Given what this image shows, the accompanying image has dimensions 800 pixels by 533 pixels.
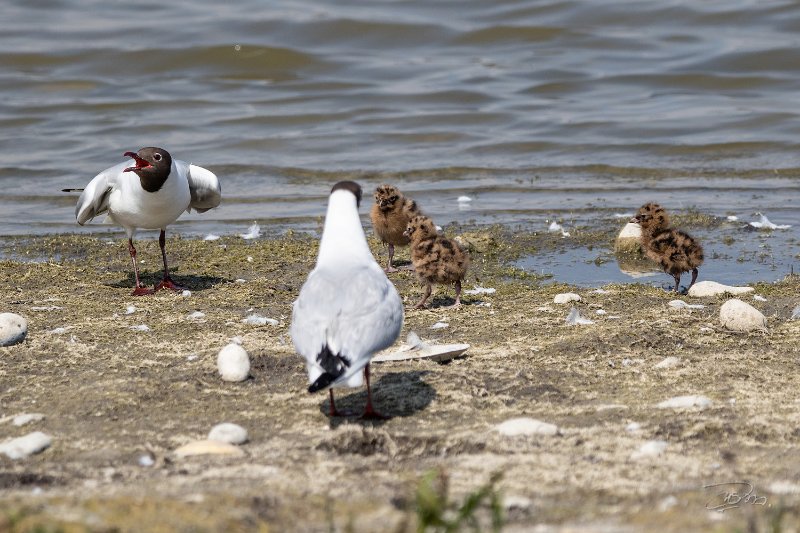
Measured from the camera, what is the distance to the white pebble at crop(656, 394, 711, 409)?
18.0 ft

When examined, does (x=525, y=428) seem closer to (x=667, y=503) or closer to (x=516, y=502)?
(x=516, y=502)

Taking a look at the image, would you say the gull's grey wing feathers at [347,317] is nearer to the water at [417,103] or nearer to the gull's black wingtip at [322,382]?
the gull's black wingtip at [322,382]

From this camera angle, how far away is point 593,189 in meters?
13.7

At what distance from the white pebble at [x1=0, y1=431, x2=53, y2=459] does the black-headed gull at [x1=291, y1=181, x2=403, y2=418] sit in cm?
122

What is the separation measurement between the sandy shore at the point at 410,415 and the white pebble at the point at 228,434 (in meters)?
0.09

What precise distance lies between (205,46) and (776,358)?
16.7 meters

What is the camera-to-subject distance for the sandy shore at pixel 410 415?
155 inches

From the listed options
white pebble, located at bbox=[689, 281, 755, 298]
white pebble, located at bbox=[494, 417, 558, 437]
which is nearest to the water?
white pebble, located at bbox=[689, 281, 755, 298]

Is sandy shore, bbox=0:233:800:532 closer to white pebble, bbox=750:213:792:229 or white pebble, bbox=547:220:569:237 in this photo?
white pebble, bbox=547:220:569:237

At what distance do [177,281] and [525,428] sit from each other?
4917 millimetres

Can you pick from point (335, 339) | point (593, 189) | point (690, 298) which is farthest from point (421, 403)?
point (593, 189)

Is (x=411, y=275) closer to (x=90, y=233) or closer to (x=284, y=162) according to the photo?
(x=90, y=233)

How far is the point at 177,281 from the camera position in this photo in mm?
9320

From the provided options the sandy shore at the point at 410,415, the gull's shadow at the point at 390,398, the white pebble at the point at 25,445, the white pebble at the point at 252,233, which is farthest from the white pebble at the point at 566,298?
the white pebble at the point at 252,233
